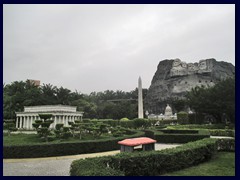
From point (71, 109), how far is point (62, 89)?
1822 cm

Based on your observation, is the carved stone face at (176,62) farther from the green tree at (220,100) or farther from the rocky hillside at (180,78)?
the green tree at (220,100)

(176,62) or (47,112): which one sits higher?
(176,62)

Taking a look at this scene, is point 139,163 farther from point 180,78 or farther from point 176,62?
point 176,62

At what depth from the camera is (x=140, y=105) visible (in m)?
38.6

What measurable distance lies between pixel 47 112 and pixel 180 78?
57.9 m

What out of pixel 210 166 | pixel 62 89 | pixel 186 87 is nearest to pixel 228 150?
pixel 210 166

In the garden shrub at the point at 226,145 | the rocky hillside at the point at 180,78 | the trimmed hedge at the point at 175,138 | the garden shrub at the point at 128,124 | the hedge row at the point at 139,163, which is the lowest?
the garden shrub at the point at 128,124

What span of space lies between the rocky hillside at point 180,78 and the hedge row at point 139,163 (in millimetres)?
→ 66635

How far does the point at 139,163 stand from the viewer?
796 cm

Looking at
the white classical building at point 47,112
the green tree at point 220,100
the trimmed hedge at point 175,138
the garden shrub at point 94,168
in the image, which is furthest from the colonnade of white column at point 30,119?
the garden shrub at point 94,168

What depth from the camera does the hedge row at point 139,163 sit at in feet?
22.1

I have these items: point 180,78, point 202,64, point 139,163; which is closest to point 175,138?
point 139,163

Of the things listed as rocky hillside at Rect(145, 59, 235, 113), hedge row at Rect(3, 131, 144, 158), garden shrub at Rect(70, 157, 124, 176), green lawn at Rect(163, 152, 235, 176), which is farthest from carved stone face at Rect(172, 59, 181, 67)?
garden shrub at Rect(70, 157, 124, 176)

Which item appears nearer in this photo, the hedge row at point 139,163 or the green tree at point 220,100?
the hedge row at point 139,163
